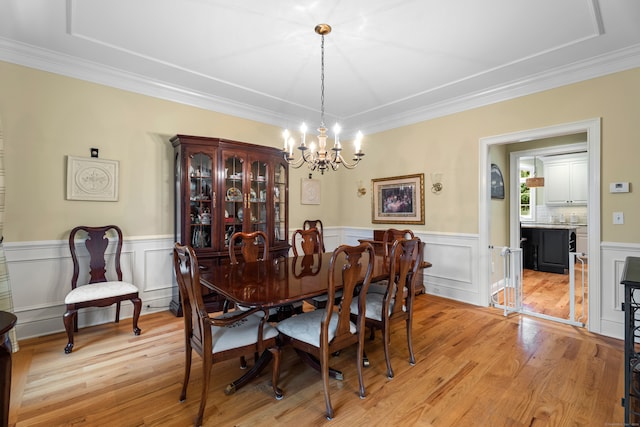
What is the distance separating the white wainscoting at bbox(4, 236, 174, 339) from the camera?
2754mm

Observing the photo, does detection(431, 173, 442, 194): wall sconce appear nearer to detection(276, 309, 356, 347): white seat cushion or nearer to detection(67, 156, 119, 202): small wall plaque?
detection(276, 309, 356, 347): white seat cushion

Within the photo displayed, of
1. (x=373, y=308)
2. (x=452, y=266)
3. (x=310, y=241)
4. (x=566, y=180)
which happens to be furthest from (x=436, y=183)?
(x=566, y=180)

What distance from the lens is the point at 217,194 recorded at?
11.6ft

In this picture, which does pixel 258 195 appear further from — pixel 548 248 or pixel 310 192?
pixel 548 248

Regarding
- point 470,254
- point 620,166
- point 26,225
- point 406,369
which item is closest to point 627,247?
point 620,166

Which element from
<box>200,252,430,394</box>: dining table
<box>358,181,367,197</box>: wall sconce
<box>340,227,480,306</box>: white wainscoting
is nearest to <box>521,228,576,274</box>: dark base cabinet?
<box>340,227,480,306</box>: white wainscoting

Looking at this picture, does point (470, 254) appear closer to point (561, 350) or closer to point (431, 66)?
point (561, 350)

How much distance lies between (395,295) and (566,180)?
6.38m

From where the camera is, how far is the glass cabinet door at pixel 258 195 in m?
3.88

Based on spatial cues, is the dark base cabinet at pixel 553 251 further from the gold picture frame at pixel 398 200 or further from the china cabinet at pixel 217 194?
the china cabinet at pixel 217 194

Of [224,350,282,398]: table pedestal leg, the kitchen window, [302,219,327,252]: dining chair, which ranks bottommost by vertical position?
[224,350,282,398]: table pedestal leg

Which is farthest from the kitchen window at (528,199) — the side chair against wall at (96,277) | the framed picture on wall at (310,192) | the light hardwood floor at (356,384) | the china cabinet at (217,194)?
the side chair against wall at (96,277)

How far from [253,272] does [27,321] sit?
2309 mm

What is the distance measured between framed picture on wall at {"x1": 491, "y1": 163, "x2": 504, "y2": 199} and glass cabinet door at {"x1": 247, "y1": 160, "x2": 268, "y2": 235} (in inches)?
132
